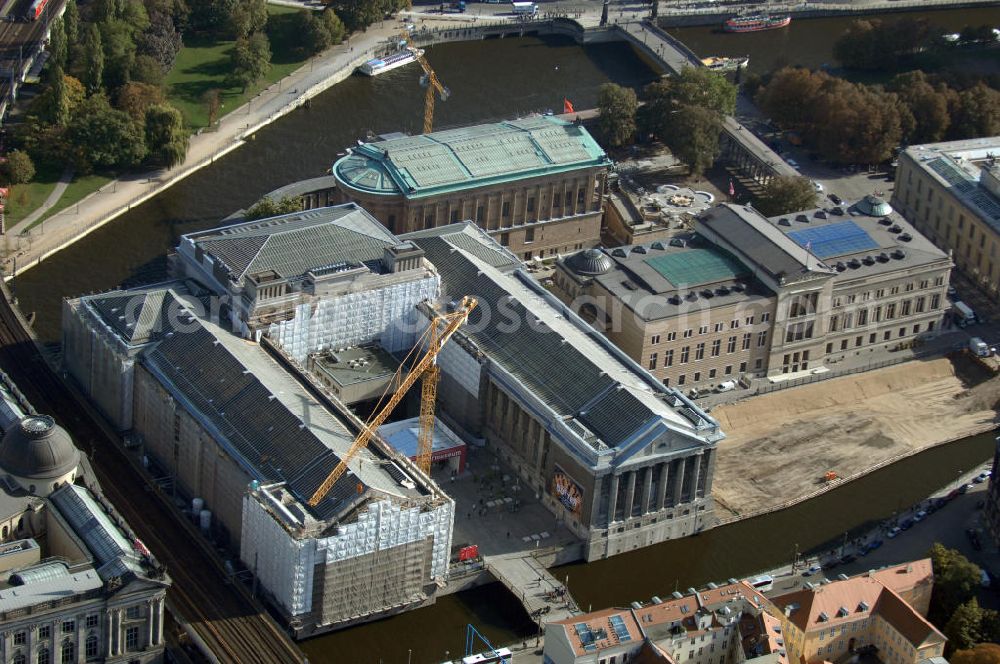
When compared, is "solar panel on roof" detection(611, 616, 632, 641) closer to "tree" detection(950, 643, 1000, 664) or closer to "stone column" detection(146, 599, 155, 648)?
"tree" detection(950, 643, 1000, 664)

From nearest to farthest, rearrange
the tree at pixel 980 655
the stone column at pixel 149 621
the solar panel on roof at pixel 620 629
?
the stone column at pixel 149 621, the solar panel on roof at pixel 620 629, the tree at pixel 980 655

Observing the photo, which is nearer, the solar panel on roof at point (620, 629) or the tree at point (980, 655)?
the solar panel on roof at point (620, 629)

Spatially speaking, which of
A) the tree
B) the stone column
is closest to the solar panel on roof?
the tree

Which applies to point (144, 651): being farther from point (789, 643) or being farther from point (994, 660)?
point (994, 660)

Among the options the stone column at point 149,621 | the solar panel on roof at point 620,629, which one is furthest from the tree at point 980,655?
the stone column at point 149,621

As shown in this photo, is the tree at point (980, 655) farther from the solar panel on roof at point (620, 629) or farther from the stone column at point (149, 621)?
the stone column at point (149, 621)

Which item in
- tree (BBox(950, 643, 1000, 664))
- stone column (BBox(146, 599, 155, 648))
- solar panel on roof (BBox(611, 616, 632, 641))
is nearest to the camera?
stone column (BBox(146, 599, 155, 648))
